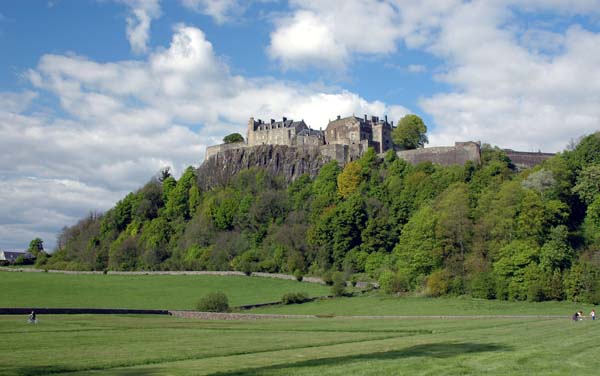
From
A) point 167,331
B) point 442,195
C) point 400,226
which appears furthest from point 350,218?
point 167,331

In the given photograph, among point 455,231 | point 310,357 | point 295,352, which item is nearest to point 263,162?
point 455,231

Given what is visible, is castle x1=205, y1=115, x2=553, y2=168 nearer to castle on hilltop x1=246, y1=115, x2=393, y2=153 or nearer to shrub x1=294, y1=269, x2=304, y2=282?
castle on hilltop x1=246, y1=115, x2=393, y2=153

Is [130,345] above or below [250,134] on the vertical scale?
below

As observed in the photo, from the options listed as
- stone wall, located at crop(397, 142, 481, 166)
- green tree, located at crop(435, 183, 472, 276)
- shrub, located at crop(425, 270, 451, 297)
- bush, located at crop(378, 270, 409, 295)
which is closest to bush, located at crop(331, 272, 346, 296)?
bush, located at crop(378, 270, 409, 295)

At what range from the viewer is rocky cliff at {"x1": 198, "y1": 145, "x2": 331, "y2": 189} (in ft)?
355

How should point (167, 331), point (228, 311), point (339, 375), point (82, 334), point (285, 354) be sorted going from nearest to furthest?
1. point (339, 375)
2. point (285, 354)
3. point (82, 334)
4. point (167, 331)
5. point (228, 311)

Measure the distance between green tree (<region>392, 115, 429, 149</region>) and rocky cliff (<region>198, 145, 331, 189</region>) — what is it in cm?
1458

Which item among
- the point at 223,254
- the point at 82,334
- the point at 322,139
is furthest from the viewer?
the point at 322,139

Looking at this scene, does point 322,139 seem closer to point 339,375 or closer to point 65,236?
point 65,236

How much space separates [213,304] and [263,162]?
2109 inches

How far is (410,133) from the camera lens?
112875mm

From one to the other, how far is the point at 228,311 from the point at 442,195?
3397 cm

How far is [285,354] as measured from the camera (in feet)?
75.2

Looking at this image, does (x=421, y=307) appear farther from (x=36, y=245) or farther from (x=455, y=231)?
(x=36, y=245)
